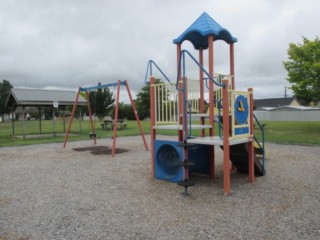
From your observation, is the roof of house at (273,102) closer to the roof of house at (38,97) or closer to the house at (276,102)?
the house at (276,102)

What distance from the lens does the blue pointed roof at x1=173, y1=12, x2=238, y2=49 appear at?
6.07 metres

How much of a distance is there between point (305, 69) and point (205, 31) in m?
13.3

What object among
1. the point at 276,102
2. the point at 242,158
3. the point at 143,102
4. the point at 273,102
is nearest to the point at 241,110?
the point at 242,158

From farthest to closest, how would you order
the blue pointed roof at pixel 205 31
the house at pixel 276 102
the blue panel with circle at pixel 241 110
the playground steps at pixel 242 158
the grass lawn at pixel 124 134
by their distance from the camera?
1. the house at pixel 276 102
2. the grass lawn at pixel 124 134
3. the blue pointed roof at pixel 205 31
4. the playground steps at pixel 242 158
5. the blue panel with circle at pixel 241 110

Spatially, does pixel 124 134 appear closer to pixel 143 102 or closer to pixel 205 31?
pixel 205 31

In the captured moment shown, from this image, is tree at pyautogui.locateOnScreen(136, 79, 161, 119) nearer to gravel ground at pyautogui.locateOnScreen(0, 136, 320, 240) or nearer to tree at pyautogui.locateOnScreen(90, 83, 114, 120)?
tree at pyautogui.locateOnScreen(90, 83, 114, 120)

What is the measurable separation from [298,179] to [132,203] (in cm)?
353

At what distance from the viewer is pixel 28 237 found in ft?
11.2

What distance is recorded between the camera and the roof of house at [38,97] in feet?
51.8

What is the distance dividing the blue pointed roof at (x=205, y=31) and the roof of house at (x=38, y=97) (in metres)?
11.3

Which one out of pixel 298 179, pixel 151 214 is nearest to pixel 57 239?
pixel 151 214

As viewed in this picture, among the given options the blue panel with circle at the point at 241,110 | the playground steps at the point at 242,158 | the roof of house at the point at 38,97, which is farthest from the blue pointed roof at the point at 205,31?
the roof of house at the point at 38,97

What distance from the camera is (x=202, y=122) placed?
689cm

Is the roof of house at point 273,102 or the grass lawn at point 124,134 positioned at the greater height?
the roof of house at point 273,102
